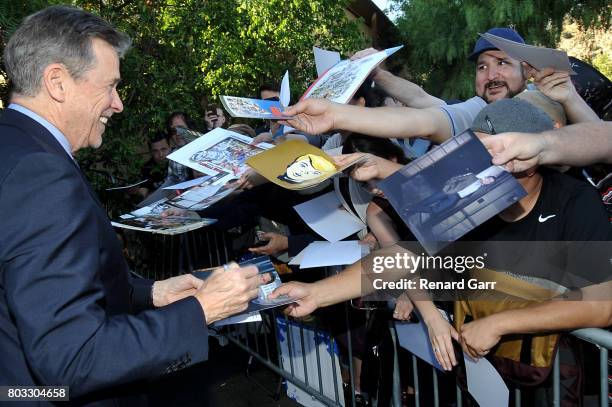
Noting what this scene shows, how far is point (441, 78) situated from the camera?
54.8ft

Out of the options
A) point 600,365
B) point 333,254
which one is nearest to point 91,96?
point 333,254

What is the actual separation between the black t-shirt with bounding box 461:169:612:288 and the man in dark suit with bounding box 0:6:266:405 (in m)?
0.94

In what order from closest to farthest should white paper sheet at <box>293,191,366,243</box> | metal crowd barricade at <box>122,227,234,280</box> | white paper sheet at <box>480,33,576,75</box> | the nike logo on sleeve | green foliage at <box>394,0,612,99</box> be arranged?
the nike logo on sleeve, white paper sheet at <box>480,33,576,75</box>, white paper sheet at <box>293,191,366,243</box>, metal crowd barricade at <box>122,227,234,280</box>, green foliage at <box>394,0,612,99</box>

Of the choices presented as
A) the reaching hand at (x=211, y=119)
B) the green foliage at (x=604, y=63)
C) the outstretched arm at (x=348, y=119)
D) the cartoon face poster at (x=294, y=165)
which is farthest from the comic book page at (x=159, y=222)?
the green foliage at (x=604, y=63)

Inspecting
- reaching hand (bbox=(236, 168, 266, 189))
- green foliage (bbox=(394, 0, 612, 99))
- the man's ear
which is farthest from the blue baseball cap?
green foliage (bbox=(394, 0, 612, 99))

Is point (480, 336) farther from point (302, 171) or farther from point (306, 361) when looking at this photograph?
point (306, 361)

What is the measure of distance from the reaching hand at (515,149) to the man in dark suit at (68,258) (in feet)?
2.88

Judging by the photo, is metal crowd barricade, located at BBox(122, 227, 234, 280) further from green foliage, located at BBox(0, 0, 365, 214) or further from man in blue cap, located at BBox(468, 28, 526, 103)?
man in blue cap, located at BBox(468, 28, 526, 103)

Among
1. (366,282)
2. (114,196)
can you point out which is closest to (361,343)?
(366,282)

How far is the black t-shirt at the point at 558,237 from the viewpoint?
1.71 meters

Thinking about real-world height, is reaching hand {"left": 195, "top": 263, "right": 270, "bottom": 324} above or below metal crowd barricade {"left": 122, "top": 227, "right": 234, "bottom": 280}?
above

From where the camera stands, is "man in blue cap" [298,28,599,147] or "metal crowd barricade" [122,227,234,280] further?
"metal crowd barricade" [122,227,234,280]

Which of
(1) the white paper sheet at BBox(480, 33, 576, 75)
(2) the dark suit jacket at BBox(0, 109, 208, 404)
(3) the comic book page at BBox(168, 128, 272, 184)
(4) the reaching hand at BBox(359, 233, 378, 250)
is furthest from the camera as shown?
(3) the comic book page at BBox(168, 128, 272, 184)

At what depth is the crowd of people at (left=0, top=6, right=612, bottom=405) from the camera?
52.3 inches
